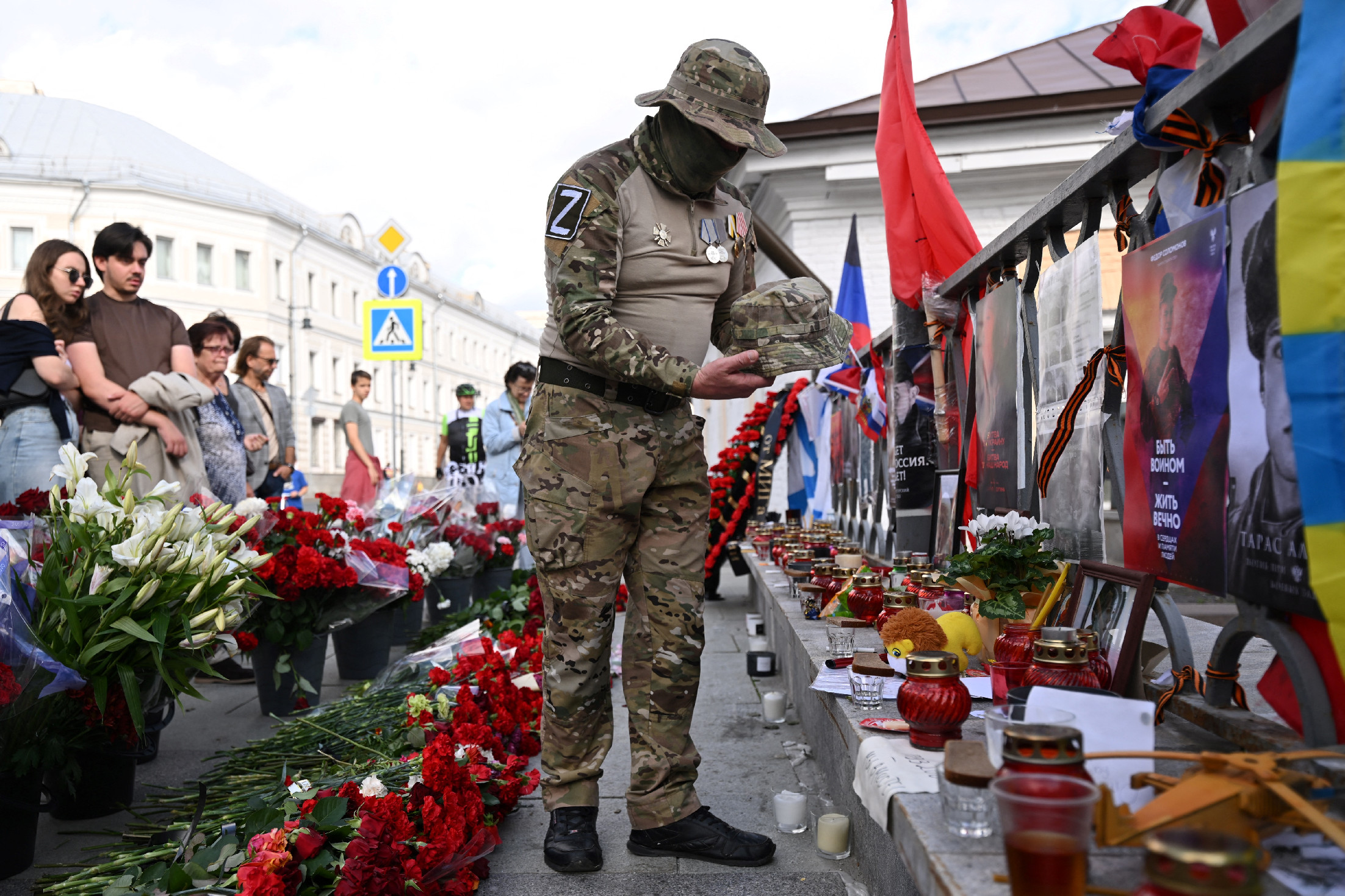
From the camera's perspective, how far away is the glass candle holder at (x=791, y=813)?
288 cm

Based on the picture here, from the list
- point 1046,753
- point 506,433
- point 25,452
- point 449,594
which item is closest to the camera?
point 1046,753

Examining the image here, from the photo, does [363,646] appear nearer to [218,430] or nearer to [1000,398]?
[218,430]

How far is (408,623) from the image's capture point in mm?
6707

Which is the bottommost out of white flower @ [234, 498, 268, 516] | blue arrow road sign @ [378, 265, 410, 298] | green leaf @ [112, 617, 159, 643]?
green leaf @ [112, 617, 159, 643]

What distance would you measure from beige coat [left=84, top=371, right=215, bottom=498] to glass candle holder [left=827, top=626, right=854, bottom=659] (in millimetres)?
3018

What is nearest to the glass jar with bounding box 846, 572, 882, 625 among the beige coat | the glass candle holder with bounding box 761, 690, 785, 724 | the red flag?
the glass candle holder with bounding box 761, 690, 785, 724

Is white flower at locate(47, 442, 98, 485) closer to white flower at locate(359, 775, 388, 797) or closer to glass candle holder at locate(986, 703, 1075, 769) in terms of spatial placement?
white flower at locate(359, 775, 388, 797)

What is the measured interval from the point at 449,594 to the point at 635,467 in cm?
471

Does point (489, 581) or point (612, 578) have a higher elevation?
point (612, 578)

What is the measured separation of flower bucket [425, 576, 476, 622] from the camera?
6.94 meters

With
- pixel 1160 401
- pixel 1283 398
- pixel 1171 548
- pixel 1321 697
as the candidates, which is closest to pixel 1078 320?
pixel 1160 401

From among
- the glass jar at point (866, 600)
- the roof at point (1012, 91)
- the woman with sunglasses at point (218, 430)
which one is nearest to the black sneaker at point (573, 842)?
the glass jar at point (866, 600)

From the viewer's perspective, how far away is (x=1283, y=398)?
1.62m

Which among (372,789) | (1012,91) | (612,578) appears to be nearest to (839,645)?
(612,578)
